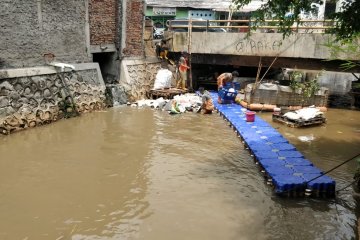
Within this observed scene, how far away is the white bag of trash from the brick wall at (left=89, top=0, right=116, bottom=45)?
284 cm

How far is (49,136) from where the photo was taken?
10875 millimetres

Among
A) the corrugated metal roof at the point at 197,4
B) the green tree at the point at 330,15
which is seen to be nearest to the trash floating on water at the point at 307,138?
the green tree at the point at 330,15

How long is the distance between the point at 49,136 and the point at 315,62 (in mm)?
11374

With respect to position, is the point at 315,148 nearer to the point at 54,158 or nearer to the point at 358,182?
the point at 358,182

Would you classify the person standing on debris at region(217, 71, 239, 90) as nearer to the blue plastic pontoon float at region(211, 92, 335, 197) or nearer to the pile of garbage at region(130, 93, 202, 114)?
the pile of garbage at region(130, 93, 202, 114)

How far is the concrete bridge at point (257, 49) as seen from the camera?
15.4 meters

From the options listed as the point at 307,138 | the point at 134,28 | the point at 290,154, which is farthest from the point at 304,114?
the point at 134,28

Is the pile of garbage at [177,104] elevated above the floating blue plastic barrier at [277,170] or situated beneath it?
elevated above

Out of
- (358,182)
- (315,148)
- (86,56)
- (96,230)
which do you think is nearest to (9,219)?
(96,230)

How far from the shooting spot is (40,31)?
480 inches

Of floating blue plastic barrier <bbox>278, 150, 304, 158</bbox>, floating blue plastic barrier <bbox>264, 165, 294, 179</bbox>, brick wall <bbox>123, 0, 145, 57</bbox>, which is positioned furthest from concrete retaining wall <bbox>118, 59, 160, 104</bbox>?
floating blue plastic barrier <bbox>264, 165, 294, 179</bbox>

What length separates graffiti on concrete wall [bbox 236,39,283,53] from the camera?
16.1 metres

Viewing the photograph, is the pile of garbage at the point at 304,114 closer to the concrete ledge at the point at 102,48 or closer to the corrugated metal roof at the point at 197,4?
the concrete ledge at the point at 102,48

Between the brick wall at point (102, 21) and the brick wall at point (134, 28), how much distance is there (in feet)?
2.66
